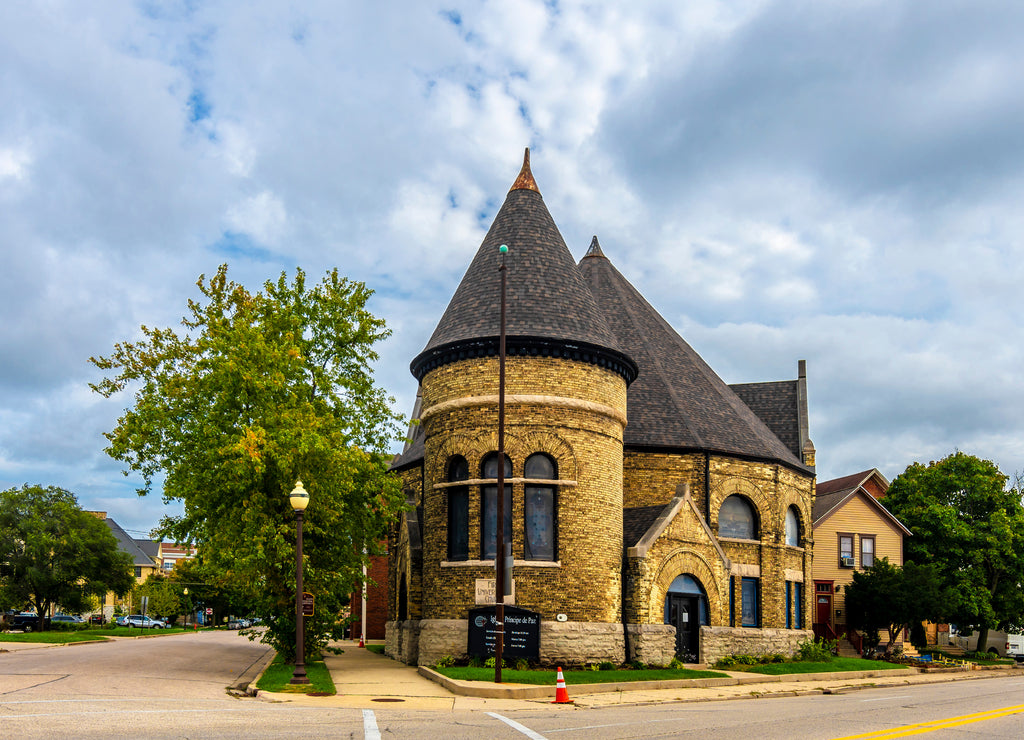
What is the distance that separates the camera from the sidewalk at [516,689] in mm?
18031

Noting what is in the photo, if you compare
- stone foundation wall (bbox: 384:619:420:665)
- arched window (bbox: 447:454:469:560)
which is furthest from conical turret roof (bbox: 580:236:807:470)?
stone foundation wall (bbox: 384:619:420:665)

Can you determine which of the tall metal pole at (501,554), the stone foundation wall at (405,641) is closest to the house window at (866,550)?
the stone foundation wall at (405,641)

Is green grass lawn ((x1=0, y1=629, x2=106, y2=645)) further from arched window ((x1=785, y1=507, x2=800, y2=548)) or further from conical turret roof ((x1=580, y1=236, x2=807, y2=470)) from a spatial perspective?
arched window ((x1=785, y1=507, x2=800, y2=548))

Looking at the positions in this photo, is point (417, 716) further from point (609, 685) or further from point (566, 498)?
point (566, 498)

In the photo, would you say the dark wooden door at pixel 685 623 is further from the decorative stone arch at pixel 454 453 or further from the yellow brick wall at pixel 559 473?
the decorative stone arch at pixel 454 453

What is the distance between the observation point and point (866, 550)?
156ft

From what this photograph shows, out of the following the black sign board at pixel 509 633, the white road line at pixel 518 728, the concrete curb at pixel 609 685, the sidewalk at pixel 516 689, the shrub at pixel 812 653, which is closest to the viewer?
the white road line at pixel 518 728

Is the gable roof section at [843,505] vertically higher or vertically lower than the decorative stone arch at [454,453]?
lower

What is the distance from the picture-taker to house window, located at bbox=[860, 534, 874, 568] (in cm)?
4741

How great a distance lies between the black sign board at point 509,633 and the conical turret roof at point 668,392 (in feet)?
28.0

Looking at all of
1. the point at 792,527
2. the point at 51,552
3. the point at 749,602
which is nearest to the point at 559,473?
the point at 749,602

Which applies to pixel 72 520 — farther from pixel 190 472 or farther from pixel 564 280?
pixel 564 280

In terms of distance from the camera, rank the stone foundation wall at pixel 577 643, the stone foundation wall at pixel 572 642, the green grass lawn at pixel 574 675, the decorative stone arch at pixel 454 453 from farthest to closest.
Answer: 1. the decorative stone arch at pixel 454 453
2. the stone foundation wall at pixel 572 642
3. the stone foundation wall at pixel 577 643
4. the green grass lawn at pixel 574 675

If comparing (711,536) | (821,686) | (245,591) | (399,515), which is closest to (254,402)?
(245,591)
